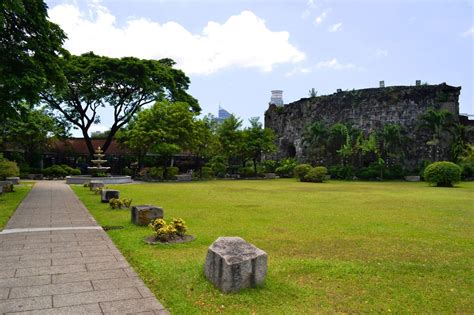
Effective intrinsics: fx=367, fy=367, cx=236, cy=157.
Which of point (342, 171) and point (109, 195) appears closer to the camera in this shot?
point (109, 195)

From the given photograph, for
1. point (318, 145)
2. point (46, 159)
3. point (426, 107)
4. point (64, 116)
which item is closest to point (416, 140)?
point (426, 107)

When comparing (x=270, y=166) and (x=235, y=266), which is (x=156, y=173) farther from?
(x=235, y=266)

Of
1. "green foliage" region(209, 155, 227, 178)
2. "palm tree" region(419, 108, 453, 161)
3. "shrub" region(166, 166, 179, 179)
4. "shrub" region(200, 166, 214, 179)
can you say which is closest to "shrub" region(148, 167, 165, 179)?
"shrub" region(166, 166, 179, 179)

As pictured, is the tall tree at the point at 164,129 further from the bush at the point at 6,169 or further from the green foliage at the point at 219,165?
the bush at the point at 6,169

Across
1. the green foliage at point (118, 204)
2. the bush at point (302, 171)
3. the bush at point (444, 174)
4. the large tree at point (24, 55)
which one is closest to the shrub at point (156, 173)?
the bush at point (302, 171)

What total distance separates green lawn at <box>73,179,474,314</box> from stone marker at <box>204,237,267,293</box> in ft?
0.39

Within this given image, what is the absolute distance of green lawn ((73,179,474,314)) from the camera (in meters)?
3.82

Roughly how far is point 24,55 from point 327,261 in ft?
43.0

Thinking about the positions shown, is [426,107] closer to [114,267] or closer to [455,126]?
[455,126]

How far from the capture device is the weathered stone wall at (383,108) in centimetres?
2964

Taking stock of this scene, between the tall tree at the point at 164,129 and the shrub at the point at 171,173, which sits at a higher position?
the tall tree at the point at 164,129

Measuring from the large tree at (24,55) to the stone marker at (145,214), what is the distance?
7637 millimetres

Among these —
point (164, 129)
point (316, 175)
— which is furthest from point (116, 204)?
point (316, 175)

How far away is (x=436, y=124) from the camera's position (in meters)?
28.9
